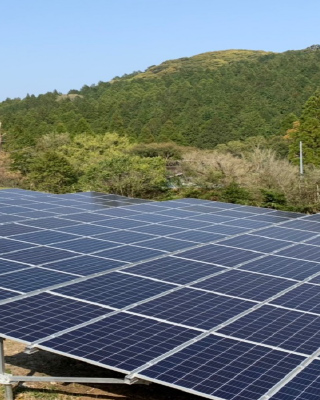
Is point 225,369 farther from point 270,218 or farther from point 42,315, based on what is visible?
point 270,218

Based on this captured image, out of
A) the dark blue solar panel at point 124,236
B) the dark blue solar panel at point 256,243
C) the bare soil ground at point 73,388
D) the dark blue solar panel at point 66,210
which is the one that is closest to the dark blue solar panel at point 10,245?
the dark blue solar panel at point 124,236

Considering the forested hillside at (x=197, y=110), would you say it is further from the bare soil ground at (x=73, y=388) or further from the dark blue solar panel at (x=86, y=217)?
the bare soil ground at (x=73, y=388)

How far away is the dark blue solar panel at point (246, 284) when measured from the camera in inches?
476

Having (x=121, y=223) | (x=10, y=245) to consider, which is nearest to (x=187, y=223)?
(x=121, y=223)

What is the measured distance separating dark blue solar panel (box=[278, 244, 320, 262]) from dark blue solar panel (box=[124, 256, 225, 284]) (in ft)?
10.00

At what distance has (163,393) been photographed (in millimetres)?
11164

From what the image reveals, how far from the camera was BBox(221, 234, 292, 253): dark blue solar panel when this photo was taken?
16.8m

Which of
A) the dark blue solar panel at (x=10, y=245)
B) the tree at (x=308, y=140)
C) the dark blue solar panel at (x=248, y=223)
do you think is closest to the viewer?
the dark blue solar panel at (x=10, y=245)

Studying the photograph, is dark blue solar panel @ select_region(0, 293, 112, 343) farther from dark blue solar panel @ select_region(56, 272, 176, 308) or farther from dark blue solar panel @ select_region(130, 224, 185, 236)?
dark blue solar panel @ select_region(130, 224, 185, 236)

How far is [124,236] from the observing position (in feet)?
58.2

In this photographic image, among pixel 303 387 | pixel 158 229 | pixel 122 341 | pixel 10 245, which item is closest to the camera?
pixel 303 387

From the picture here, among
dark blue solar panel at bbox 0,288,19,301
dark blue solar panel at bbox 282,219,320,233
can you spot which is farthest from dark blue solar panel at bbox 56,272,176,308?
dark blue solar panel at bbox 282,219,320,233

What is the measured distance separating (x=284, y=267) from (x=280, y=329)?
4.62 m

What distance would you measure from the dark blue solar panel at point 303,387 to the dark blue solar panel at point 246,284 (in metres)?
3.36
